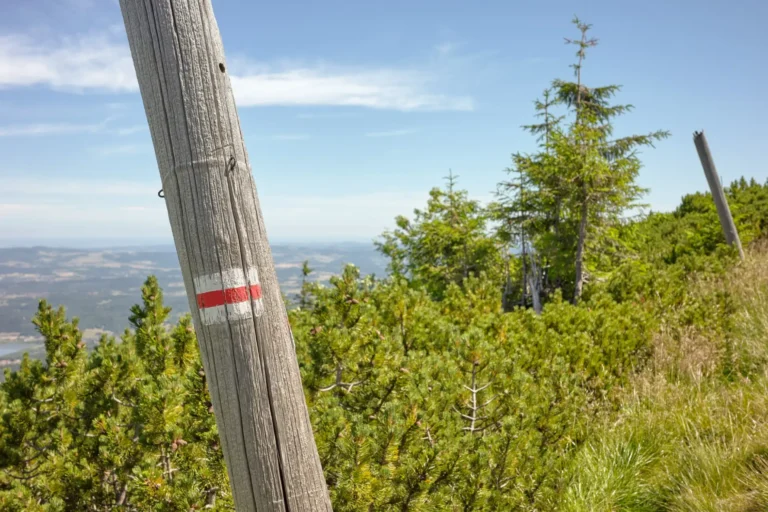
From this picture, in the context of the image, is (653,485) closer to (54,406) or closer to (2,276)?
(54,406)

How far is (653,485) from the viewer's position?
3.59 metres

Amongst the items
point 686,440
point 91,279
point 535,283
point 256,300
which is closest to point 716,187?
point 535,283

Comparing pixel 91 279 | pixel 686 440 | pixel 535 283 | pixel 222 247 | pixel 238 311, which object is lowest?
pixel 686 440

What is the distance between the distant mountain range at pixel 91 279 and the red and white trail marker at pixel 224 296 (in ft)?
258

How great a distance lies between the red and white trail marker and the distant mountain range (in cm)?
7875

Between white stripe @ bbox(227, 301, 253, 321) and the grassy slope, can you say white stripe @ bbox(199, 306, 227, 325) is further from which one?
the grassy slope

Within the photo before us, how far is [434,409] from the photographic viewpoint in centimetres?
269

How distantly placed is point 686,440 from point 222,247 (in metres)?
4.20

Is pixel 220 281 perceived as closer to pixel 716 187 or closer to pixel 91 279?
pixel 716 187

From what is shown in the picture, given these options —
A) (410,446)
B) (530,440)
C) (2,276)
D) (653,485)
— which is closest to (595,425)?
(653,485)

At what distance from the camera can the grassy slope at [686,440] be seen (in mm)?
3301

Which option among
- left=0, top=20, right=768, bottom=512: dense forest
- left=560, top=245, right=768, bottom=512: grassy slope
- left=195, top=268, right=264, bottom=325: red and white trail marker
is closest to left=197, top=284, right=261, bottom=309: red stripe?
left=195, top=268, right=264, bottom=325: red and white trail marker

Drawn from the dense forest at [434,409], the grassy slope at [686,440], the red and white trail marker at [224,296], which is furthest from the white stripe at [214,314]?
the grassy slope at [686,440]

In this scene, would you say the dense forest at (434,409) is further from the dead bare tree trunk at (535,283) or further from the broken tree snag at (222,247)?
the dead bare tree trunk at (535,283)
